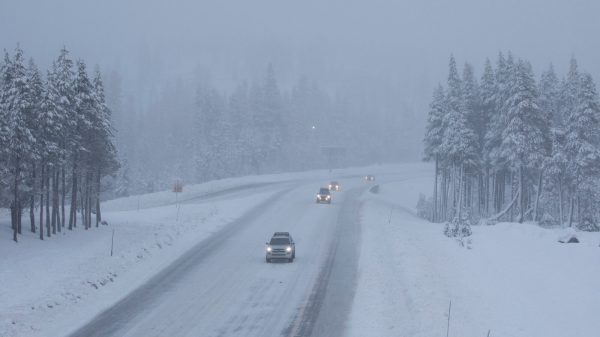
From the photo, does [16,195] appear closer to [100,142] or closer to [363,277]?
[100,142]

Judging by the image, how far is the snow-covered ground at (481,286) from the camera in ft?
67.0

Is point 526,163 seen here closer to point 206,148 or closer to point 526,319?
point 526,319

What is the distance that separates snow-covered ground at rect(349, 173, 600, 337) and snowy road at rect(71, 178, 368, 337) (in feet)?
4.53

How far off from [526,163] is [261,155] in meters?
66.0

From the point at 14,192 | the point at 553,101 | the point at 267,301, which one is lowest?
the point at 267,301

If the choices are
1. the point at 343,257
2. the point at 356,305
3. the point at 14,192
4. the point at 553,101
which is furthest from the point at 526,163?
the point at 14,192

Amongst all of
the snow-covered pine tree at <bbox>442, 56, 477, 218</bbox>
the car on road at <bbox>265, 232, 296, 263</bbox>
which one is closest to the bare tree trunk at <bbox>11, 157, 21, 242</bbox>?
the car on road at <bbox>265, 232, 296, 263</bbox>

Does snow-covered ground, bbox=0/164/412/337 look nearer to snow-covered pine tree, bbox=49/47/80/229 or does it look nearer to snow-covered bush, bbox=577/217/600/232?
snow-covered pine tree, bbox=49/47/80/229

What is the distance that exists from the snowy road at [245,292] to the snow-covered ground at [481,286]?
1381 mm

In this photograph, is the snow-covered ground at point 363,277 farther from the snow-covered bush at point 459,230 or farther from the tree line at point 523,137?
the tree line at point 523,137

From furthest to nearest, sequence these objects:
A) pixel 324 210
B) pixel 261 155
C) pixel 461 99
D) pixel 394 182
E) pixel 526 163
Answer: pixel 261 155 < pixel 394 182 < pixel 461 99 < pixel 324 210 < pixel 526 163

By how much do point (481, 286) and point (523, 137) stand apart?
92.8 feet

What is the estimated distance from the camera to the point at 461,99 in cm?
6169

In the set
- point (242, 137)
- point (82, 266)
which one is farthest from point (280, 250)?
point (242, 137)
